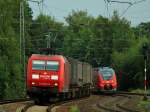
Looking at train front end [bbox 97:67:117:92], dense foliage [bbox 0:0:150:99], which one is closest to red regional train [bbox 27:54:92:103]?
dense foliage [bbox 0:0:150:99]

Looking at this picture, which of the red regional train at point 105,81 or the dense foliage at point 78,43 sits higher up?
the dense foliage at point 78,43

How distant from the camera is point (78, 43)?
391 ft

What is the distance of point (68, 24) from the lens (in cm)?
14775

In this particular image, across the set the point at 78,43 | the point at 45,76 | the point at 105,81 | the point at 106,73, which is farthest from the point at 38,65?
the point at 78,43

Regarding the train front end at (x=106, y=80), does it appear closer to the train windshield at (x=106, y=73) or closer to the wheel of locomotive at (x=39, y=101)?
the train windshield at (x=106, y=73)

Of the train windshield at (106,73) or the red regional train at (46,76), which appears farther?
the train windshield at (106,73)

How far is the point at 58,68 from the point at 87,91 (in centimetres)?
1579

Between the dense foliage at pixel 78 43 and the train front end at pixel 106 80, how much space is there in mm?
4755

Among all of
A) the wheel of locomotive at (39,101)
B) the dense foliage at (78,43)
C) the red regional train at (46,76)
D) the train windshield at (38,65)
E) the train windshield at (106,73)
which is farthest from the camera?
the dense foliage at (78,43)

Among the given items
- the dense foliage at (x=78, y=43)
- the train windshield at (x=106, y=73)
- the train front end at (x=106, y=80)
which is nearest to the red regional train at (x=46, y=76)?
the dense foliage at (x=78, y=43)

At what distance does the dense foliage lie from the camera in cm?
6594

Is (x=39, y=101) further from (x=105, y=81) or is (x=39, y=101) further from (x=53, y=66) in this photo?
(x=105, y=81)

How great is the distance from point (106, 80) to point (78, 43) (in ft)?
198

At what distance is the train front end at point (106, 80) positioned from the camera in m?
58.7
